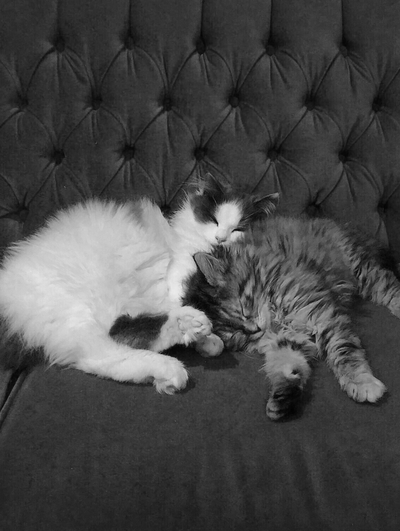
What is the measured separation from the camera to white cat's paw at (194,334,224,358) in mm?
1257

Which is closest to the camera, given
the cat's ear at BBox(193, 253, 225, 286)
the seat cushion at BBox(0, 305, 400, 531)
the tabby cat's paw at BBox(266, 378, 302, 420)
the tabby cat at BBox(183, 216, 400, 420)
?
the seat cushion at BBox(0, 305, 400, 531)

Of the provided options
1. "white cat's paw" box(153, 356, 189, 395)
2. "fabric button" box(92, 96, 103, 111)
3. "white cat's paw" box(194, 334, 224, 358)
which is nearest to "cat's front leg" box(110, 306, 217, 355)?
"white cat's paw" box(194, 334, 224, 358)

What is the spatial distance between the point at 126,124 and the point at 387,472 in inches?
50.7

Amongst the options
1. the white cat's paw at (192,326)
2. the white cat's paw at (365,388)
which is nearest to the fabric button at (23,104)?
the white cat's paw at (192,326)

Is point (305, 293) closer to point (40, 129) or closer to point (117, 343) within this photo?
point (117, 343)

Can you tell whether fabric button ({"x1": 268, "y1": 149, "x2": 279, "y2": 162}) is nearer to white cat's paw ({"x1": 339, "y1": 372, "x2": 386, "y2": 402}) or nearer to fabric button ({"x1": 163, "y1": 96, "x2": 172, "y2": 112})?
fabric button ({"x1": 163, "y1": 96, "x2": 172, "y2": 112})

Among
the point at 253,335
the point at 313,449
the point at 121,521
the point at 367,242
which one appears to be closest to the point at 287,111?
the point at 367,242

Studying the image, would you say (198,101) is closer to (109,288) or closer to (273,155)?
Answer: (273,155)

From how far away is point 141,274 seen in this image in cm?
150

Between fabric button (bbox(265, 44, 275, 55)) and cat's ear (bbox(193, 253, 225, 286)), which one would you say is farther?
fabric button (bbox(265, 44, 275, 55))

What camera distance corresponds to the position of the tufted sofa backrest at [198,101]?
1.55m

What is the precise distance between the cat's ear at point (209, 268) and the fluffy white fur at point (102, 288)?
117 mm

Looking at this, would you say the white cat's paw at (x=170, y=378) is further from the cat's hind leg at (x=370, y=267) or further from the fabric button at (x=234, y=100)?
the fabric button at (x=234, y=100)

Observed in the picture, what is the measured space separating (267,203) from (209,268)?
0.38 m
